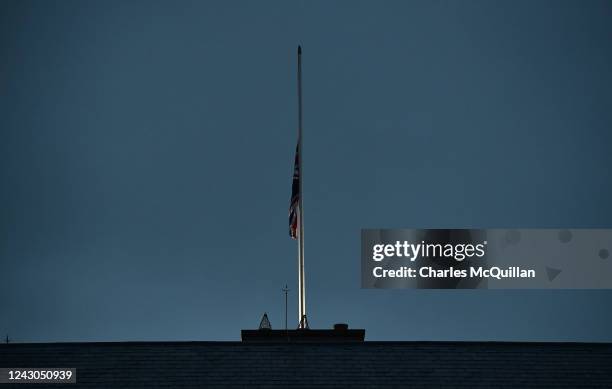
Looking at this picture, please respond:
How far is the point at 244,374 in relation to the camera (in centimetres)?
2633

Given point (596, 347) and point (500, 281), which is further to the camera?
point (500, 281)

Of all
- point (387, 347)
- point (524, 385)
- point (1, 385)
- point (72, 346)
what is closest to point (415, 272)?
point (387, 347)

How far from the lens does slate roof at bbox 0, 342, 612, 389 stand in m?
26.2

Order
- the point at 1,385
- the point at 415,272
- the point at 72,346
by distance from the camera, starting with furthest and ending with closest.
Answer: the point at 415,272 < the point at 72,346 < the point at 1,385

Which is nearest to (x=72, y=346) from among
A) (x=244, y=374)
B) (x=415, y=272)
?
(x=244, y=374)

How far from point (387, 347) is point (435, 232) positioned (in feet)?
19.6

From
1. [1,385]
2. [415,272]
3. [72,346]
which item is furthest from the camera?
[415,272]

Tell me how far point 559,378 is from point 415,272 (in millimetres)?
7039

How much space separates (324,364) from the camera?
26.9 meters

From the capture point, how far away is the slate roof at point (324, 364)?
2620 cm

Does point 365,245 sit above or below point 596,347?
above

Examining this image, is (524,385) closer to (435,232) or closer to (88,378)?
(435,232)

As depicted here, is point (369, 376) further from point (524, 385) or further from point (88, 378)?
point (88, 378)

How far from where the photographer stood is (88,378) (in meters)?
26.3
